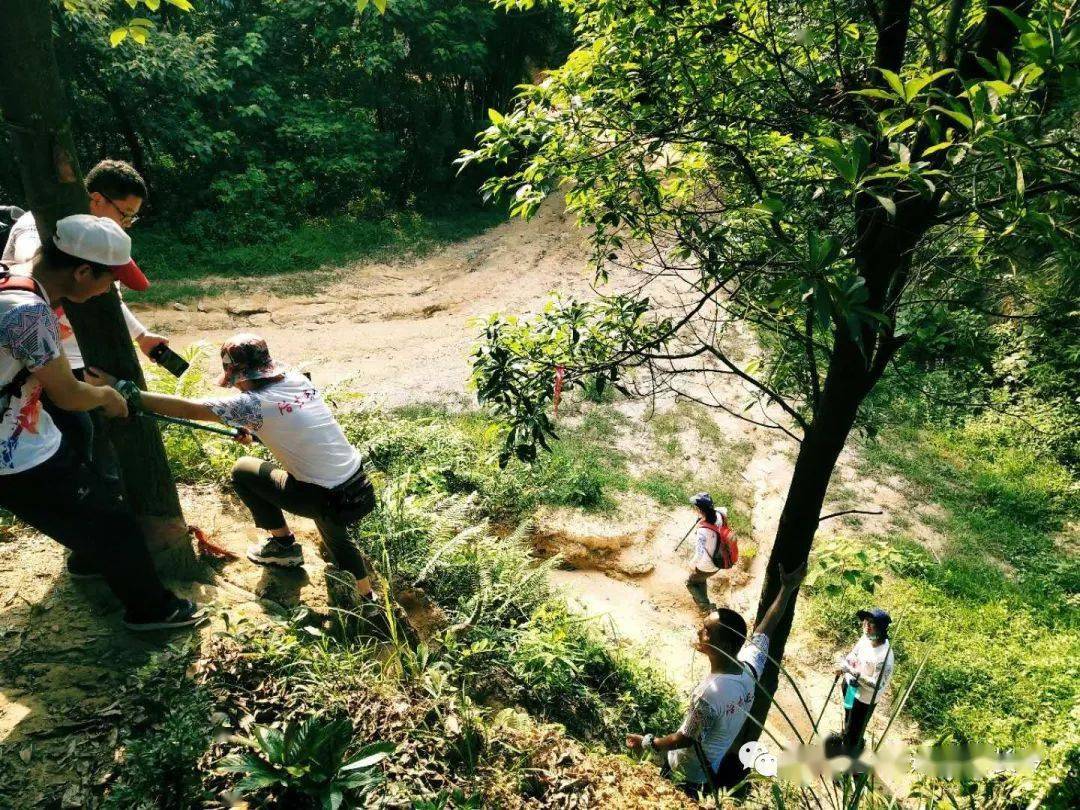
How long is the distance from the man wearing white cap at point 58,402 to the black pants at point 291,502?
82 cm

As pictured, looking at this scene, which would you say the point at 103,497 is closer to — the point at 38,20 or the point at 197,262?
the point at 38,20

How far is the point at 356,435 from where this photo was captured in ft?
22.8

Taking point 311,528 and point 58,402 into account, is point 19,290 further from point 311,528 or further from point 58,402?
point 311,528

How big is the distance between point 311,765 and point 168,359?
2.56 metres

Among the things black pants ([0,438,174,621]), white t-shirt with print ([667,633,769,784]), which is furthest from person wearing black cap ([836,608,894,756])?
black pants ([0,438,174,621])

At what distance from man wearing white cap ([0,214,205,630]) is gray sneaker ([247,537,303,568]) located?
101 cm

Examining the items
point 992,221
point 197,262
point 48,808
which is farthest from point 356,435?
point 197,262

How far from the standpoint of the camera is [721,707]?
326 centimetres

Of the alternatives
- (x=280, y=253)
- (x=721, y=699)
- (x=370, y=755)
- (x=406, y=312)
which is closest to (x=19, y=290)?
(x=370, y=755)

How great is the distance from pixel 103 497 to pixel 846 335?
3506mm

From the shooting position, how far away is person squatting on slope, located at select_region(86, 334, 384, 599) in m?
3.24

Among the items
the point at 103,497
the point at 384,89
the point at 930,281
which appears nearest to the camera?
the point at 103,497

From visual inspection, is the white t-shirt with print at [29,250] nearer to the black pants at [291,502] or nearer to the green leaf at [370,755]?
the black pants at [291,502]

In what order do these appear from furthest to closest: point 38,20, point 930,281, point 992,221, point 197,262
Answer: point 197,262
point 930,281
point 38,20
point 992,221
